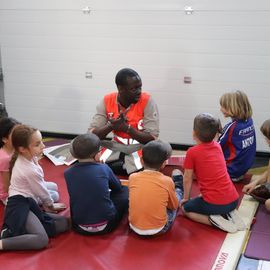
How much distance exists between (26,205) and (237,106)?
2.37 metres

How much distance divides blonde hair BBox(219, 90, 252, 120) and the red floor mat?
4.48 ft

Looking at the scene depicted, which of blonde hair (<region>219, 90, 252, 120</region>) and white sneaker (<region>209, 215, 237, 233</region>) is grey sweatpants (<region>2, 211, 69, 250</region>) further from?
blonde hair (<region>219, 90, 252, 120</region>)

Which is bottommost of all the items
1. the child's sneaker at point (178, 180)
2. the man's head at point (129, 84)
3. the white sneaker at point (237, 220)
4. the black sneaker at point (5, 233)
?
the white sneaker at point (237, 220)

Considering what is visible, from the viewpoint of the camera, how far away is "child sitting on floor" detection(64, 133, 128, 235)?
312cm

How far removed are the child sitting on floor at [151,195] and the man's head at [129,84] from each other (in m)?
Result: 1.20

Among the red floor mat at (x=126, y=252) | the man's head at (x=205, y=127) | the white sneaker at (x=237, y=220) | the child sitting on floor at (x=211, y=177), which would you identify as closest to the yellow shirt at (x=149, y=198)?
the red floor mat at (x=126, y=252)

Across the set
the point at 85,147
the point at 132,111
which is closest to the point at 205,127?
the point at 85,147

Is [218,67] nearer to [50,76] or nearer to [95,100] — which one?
[95,100]

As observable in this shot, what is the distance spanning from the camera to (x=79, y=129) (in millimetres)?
6277

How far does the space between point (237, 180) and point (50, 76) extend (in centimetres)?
334

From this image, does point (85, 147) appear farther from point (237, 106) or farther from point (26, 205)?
point (237, 106)

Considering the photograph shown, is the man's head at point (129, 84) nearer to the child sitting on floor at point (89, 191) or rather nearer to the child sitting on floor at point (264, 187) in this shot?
the child sitting on floor at point (89, 191)

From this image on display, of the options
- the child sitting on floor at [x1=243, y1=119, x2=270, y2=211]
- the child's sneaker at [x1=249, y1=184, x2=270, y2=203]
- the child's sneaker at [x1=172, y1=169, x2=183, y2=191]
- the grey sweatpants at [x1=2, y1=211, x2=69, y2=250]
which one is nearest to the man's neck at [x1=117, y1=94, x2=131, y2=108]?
the child's sneaker at [x1=172, y1=169, x2=183, y2=191]

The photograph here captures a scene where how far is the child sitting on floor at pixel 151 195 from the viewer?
122 inches
